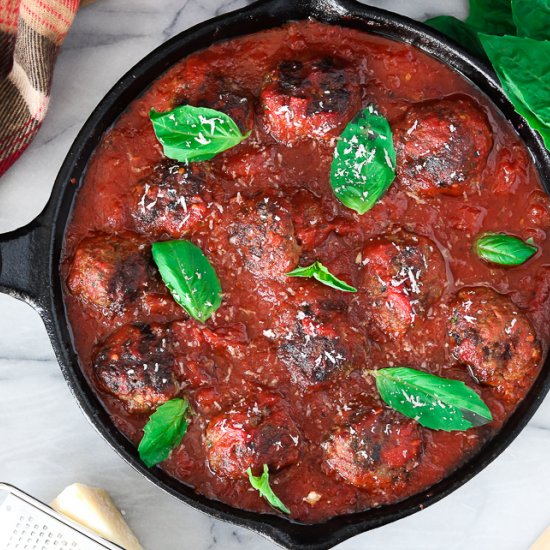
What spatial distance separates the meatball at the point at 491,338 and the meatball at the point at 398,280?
0.17 m

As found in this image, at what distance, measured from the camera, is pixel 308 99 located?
429 centimetres

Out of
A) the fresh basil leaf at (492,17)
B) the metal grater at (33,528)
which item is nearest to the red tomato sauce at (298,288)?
the fresh basil leaf at (492,17)

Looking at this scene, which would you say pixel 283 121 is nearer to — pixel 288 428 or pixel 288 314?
Answer: pixel 288 314

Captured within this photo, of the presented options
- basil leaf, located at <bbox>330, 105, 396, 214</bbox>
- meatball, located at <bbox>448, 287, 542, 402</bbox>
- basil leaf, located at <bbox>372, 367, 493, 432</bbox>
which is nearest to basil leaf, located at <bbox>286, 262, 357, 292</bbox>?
basil leaf, located at <bbox>330, 105, 396, 214</bbox>

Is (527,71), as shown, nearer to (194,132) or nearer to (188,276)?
(194,132)

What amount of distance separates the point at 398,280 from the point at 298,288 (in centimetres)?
48

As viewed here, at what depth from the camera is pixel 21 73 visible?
478cm

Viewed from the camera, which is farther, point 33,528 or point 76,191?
point 33,528

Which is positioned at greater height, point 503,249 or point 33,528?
point 503,249

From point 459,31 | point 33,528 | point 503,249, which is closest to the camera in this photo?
point 503,249

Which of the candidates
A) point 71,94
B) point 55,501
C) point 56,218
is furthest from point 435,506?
point 71,94

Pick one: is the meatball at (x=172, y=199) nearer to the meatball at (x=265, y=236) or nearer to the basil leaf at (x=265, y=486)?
the meatball at (x=265, y=236)

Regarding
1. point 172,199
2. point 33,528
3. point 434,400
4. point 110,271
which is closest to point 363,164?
point 172,199

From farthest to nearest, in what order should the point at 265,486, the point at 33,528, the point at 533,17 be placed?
the point at 33,528, the point at 533,17, the point at 265,486
